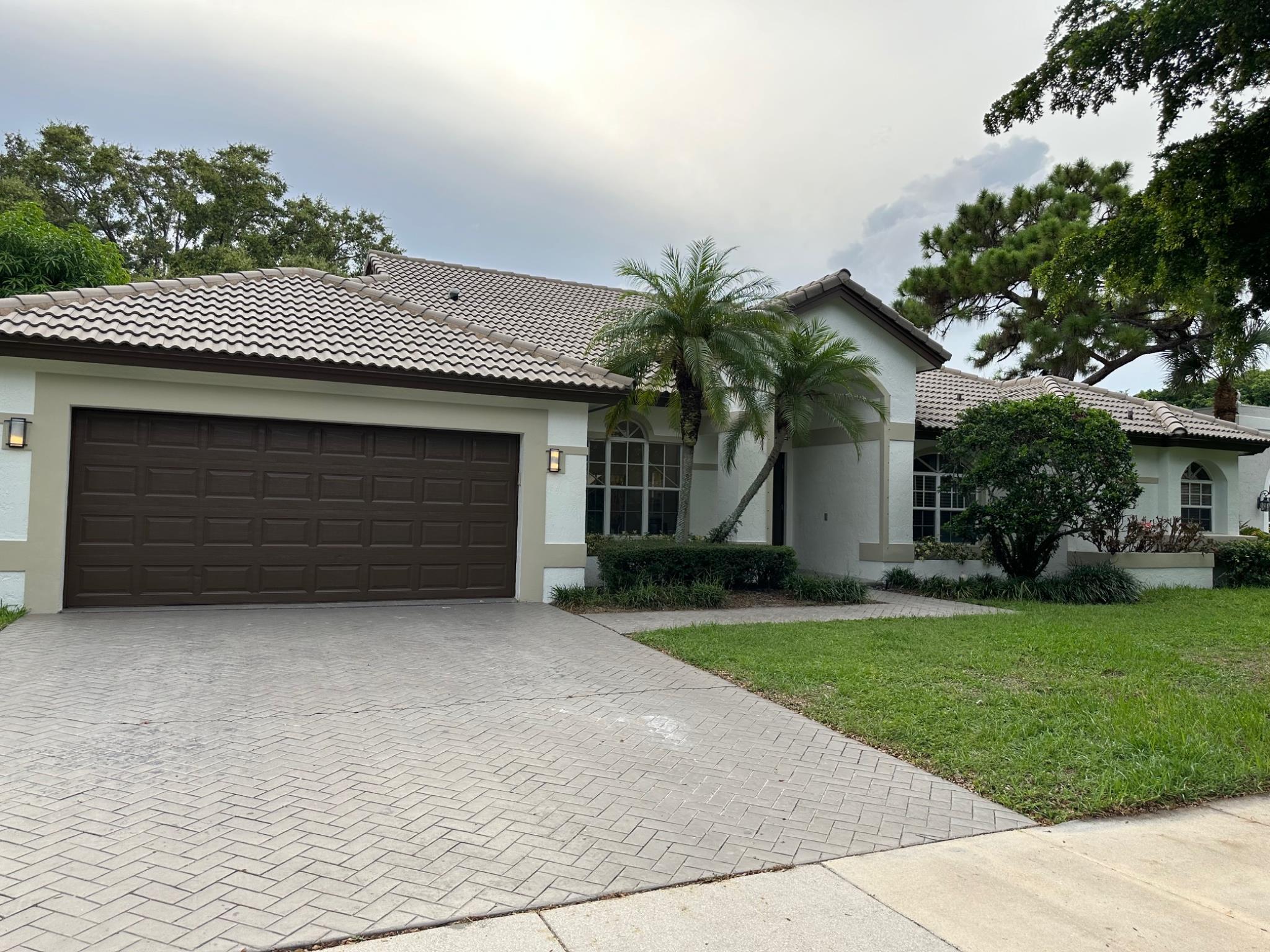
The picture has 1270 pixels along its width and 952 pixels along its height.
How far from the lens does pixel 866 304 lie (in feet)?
52.1

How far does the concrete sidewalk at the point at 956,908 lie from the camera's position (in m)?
3.20

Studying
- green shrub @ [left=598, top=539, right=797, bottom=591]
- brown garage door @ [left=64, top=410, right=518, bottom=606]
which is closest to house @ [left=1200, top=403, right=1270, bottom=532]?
green shrub @ [left=598, top=539, right=797, bottom=591]

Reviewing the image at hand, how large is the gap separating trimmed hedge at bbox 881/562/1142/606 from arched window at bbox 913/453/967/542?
2.43 meters

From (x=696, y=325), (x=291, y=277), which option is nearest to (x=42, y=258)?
(x=291, y=277)

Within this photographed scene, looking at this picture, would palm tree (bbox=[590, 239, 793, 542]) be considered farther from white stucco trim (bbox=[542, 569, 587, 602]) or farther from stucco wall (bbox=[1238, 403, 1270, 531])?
stucco wall (bbox=[1238, 403, 1270, 531])

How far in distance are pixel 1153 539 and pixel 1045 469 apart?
4.37m

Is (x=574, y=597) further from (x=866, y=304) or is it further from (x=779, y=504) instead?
(x=866, y=304)

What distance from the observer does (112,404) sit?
34.1 feet

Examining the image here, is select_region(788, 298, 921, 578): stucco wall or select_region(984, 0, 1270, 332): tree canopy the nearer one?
select_region(984, 0, 1270, 332): tree canopy

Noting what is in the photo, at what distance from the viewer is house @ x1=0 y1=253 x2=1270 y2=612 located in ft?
33.4

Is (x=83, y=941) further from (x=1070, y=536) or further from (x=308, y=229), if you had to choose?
(x=308, y=229)

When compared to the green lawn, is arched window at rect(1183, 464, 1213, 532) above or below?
above

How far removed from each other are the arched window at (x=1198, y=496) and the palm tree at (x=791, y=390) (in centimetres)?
1213

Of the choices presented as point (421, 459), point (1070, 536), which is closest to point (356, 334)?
point (421, 459)
